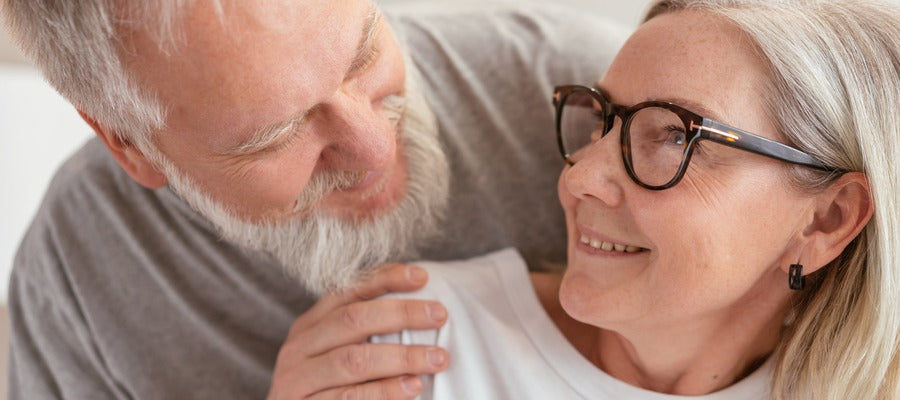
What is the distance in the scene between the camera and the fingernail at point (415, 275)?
148 centimetres

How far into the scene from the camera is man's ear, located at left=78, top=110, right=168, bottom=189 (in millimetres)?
1385

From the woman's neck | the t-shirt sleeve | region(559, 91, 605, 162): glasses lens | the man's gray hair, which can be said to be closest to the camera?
the man's gray hair

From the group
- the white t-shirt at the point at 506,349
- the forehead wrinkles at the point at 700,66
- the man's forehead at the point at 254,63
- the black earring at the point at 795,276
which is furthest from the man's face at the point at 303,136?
the black earring at the point at 795,276

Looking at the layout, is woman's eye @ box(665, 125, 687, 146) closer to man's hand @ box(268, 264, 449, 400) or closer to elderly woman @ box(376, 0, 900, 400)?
elderly woman @ box(376, 0, 900, 400)

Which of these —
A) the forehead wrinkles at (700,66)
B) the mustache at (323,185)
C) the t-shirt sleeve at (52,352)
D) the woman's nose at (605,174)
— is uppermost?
the forehead wrinkles at (700,66)

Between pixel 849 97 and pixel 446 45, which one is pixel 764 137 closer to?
pixel 849 97

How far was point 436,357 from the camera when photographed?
142 centimetres

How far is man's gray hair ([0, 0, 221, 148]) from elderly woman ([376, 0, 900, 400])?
592 mm

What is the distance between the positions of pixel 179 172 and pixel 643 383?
2.67ft

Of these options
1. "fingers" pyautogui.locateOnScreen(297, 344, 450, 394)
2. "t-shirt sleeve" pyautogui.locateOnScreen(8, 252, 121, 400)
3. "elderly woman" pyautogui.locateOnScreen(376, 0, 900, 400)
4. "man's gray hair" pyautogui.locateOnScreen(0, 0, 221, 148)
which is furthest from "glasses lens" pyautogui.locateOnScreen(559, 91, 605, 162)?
"t-shirt sleeve" pyautogui.locateOnScreen(8, 252, 121, 400)

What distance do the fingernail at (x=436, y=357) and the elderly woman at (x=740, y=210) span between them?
4 cm

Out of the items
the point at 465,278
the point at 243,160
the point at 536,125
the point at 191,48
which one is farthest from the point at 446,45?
the point at 191,48

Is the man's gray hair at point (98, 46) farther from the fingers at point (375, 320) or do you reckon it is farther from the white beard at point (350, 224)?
the fingers at point (375, 320)

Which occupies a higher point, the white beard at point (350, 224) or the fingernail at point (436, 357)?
the white beard at point (350, 224)
